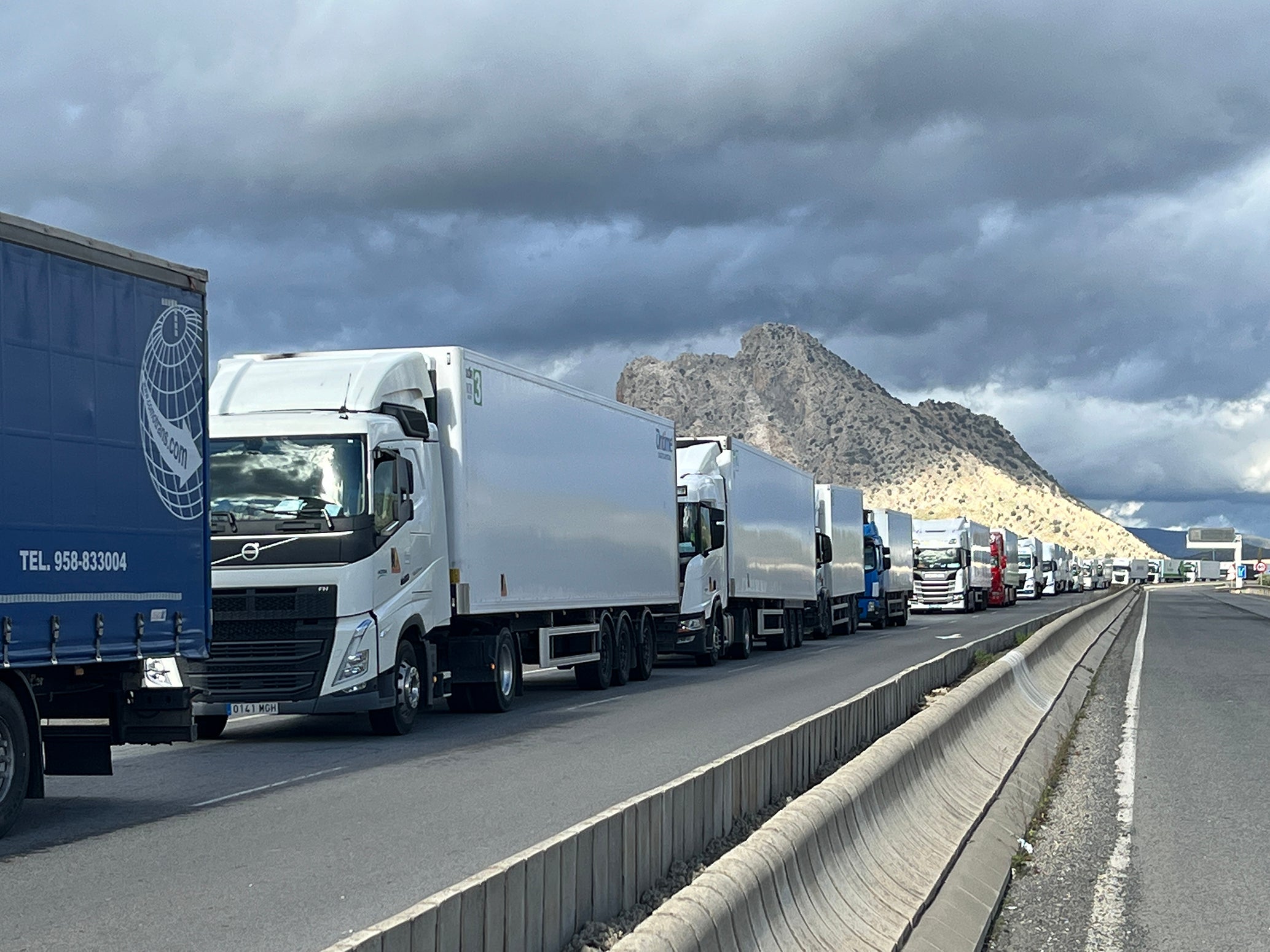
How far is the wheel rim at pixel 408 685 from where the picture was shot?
16000 mm

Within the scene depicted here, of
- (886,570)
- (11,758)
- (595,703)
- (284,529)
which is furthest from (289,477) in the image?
(886,570)

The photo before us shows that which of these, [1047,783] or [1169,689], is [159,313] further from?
[1169,689]

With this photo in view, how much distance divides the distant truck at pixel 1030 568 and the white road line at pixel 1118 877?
83.8 m

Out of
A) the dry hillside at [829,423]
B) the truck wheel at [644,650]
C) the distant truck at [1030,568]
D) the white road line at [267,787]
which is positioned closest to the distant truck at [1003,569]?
the distant truck at [1030,568]

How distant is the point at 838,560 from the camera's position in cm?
4572

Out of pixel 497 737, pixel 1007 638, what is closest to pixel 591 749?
pixel 497 737

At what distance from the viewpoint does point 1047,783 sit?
12.2m

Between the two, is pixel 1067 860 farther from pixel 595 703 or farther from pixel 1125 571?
pixel 1125 571

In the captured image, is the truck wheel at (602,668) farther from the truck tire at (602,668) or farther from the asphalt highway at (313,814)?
the asphalt highway at (313,814)

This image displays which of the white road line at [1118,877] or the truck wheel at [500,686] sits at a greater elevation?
the truck wheel at [500,686]

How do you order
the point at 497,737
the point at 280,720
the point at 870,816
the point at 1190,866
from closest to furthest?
the point at 870,816 → the point at 1190,866 → the point at 497,737 → the point at 280,720

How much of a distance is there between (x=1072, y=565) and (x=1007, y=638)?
12186cm

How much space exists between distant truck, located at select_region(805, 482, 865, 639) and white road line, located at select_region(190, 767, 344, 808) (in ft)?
96.7

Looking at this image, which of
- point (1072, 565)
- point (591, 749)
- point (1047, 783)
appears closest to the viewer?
point (1047, 783)
